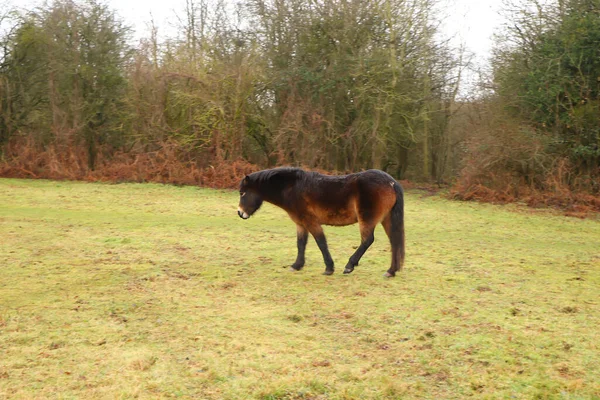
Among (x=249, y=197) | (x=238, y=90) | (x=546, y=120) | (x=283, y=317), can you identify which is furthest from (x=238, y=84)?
(x=283, y=317)

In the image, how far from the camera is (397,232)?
27.1ft

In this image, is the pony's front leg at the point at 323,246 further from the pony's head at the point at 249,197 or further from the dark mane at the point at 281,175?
the pony's head at the point at 249,197

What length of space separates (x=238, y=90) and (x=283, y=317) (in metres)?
17.6

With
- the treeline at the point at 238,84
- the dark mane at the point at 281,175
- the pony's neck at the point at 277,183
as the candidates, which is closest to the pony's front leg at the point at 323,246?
the pony's neck at the point at 277,183

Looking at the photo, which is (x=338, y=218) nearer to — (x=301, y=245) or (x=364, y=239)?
(x=364, y=239)

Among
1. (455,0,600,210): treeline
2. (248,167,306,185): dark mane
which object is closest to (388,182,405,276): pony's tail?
(248,167,306,185): dark mane

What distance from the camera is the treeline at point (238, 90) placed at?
74.8 ft

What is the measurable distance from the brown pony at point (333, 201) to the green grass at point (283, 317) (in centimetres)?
53

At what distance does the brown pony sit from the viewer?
320 inches

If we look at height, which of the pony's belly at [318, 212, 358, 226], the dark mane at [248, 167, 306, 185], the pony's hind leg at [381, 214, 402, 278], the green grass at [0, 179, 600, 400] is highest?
the dark mane at [248, 167, 306, 185]

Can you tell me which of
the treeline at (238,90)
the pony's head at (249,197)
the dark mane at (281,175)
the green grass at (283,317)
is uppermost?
the treeline at (238,90)

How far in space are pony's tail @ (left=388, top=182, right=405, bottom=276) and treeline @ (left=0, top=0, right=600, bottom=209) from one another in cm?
1300

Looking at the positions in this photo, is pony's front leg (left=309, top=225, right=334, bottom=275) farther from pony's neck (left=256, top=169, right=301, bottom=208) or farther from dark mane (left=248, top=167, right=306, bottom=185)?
dark mane (left=248, top=167, right=306, bottom=185)

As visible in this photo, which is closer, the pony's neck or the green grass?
the green grass
